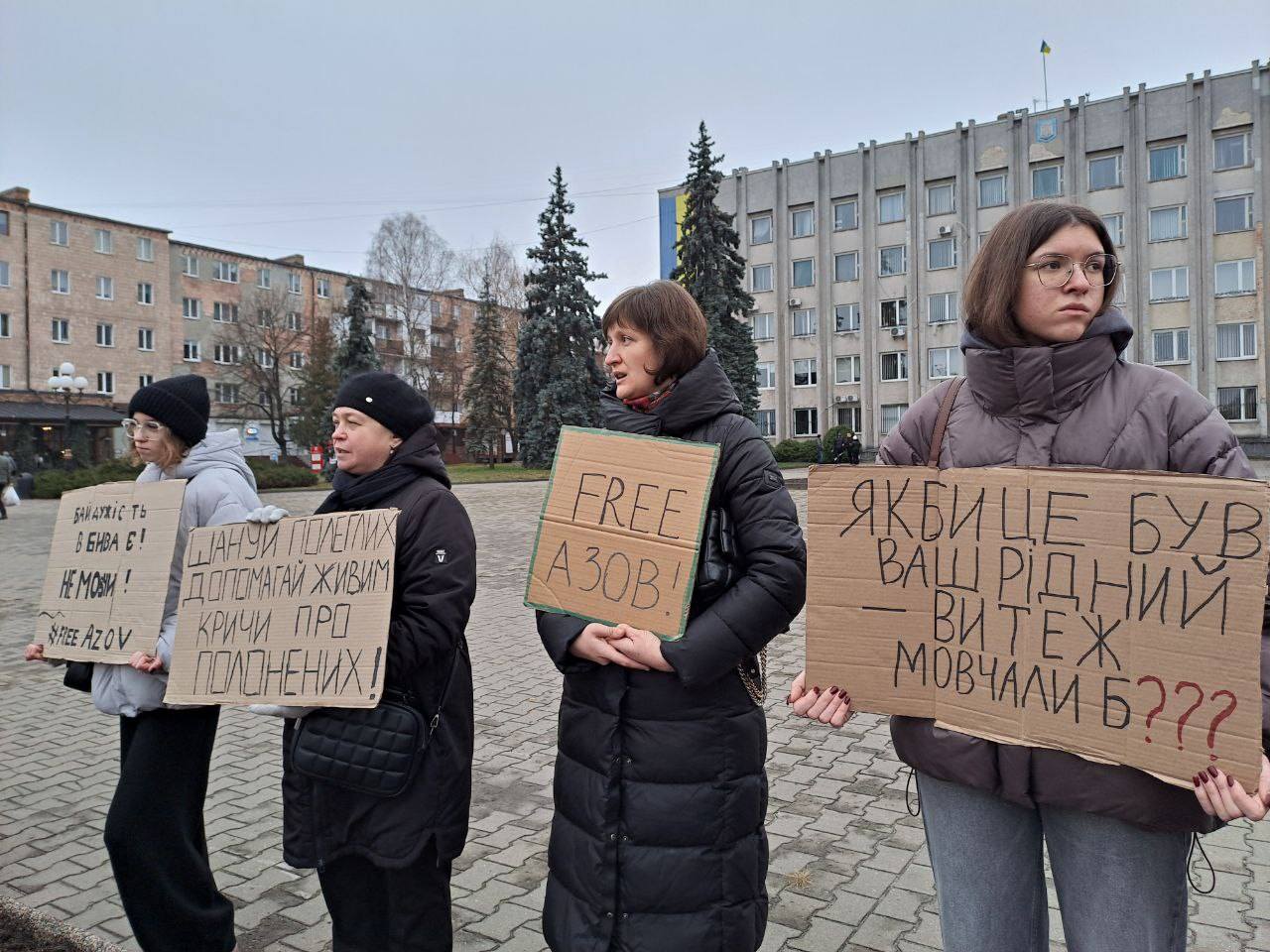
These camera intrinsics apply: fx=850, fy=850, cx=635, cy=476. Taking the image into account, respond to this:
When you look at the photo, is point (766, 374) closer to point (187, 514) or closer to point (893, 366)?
point (893, 366)

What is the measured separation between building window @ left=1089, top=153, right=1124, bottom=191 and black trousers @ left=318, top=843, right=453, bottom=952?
51306 mm

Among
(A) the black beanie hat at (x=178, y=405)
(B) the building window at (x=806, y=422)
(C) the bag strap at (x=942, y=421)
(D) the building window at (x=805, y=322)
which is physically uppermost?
(D) the building window at (x=805, y=322)

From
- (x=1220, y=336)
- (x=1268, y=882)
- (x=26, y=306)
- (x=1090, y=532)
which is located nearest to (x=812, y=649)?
(x=1090, y=532)

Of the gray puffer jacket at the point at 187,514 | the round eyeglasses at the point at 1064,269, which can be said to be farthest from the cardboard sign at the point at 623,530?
the gray puffer jacket at the point at 187,514

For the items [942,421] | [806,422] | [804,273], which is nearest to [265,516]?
[942,421]

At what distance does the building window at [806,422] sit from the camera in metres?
50.7

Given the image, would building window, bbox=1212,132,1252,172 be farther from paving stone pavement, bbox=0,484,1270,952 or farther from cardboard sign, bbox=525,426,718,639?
cardboard sign, bbox=525,426,718,639

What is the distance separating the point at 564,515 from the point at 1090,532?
53.6 inches

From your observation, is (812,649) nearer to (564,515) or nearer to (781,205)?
(564,515)

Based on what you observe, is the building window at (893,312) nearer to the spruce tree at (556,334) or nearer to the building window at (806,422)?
the building window at (806,422)

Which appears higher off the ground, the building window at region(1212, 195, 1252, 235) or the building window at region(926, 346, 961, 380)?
the building window at region(1212, 195, 1252, 235)

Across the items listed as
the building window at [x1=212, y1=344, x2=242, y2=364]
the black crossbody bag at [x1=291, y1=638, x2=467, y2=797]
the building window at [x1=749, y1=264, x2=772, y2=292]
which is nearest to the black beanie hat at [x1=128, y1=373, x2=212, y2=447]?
the black crossbody bag at [x1=291, y1=638, x2=467, y2=797]

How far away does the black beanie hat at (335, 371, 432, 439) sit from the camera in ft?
9.43

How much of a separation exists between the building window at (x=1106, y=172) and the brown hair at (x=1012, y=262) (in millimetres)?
50495
